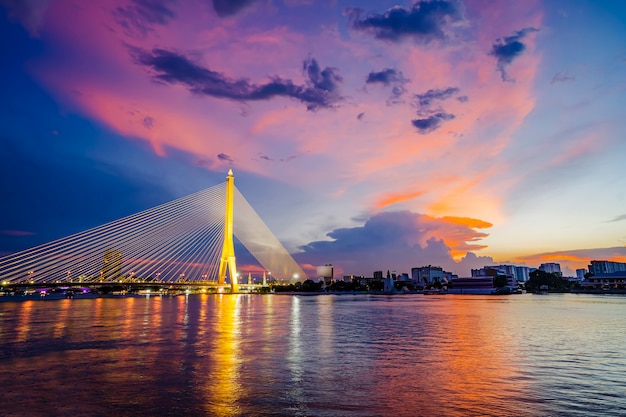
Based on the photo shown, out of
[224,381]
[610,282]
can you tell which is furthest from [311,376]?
[610,282]

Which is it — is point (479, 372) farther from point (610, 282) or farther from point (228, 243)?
point (610, 282)

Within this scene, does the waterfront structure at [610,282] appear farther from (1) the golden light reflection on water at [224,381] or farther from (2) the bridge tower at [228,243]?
(1) the golden light reflection on water at [224,381]

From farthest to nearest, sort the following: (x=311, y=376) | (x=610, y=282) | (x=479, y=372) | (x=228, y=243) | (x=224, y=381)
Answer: (x=610, y=282)
(x=228, y=243)
(x=479, y=372)
(x=311, y=376)
(x=224, y=381)

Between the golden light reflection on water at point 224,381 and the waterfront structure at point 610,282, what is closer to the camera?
the golden light reflection on water at point 224,381

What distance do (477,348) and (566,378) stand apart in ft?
25.6

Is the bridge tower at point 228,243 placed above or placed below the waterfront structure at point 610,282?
above

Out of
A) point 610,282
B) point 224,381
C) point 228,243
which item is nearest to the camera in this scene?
point 224,381

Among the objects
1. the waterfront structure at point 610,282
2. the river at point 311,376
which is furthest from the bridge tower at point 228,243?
the waterfront structure at point 610,282

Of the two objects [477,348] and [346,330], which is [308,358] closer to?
[477,348]

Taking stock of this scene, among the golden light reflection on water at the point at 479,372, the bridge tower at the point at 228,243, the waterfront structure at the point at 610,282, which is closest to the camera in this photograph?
the golden light reflection on water at the point at 479,372

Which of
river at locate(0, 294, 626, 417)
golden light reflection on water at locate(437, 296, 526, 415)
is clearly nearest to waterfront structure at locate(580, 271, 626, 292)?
river at locate(0, 294, 626, 417)

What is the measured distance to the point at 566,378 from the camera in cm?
1574

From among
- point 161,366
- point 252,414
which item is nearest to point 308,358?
point 161,366

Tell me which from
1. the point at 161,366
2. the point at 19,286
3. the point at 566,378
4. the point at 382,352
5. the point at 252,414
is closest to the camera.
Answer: the point at 252,414
